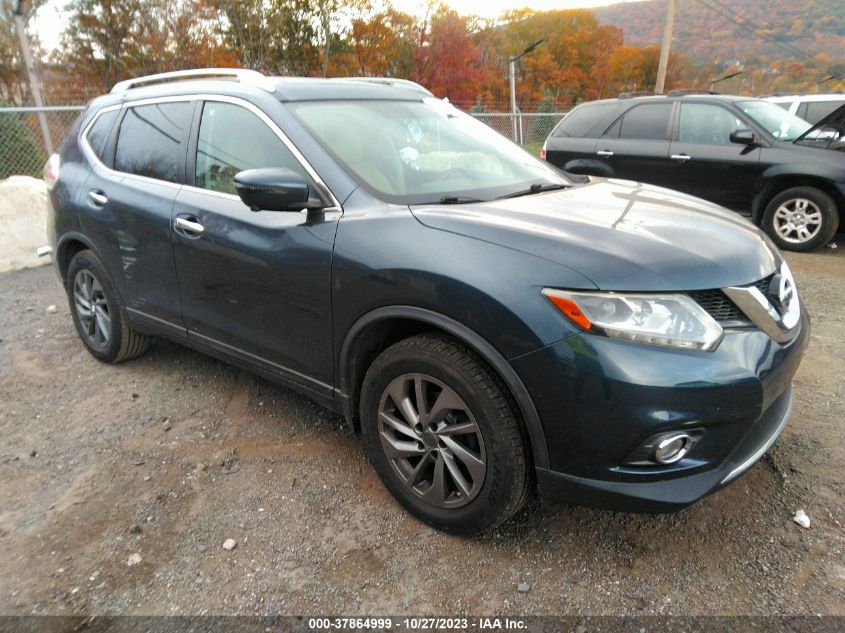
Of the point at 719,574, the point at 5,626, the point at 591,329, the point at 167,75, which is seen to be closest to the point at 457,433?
the point at 591,329

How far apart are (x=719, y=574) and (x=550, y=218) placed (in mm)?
1429

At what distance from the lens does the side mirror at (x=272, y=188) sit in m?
2.38

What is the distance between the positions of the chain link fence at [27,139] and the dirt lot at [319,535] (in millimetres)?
8053

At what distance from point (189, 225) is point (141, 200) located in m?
0.52

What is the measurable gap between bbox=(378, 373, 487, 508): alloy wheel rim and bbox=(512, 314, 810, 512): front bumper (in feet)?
0.94

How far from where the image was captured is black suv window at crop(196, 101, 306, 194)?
275cm

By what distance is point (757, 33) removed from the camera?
67.7 metres

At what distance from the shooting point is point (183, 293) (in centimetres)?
319

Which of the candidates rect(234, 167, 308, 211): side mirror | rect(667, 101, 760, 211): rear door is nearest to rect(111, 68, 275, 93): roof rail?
rect(234, 167, 308, 211): side mirror

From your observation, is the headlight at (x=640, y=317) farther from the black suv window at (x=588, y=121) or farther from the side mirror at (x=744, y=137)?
the black suv window at (x=588, y=121)

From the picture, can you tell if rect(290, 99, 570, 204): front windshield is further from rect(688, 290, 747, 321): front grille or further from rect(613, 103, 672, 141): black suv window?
rect(613, 103, 672, 141): black suv window

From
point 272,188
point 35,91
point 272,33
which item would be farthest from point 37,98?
point 272,33

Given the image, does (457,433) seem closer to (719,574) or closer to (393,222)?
(393,222)

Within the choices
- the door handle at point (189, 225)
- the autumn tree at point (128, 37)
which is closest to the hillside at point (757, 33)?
the autumn tree at point (128, 37)
